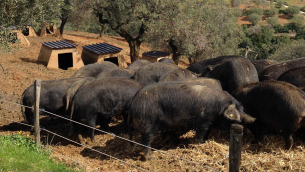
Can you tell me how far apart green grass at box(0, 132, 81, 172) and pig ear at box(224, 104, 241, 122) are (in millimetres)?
3181

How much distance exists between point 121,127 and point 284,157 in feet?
13.6

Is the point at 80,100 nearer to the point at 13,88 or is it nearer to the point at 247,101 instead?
the point at 247,101

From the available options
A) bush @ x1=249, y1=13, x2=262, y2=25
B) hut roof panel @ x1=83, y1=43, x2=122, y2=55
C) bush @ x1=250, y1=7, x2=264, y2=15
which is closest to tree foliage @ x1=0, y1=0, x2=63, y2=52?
hut roof panel @ x1=83, y1=43, x2=122, y2=55

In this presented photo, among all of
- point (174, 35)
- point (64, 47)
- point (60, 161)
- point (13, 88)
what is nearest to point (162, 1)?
point (174, 35)

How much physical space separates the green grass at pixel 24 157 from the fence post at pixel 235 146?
2987mm

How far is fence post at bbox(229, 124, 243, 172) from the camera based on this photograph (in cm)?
379

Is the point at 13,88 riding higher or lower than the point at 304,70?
lower

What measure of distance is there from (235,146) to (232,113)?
295 centimetres

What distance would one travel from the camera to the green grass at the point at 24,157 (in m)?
5.45

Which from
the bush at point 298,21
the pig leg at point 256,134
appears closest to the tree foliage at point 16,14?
the pig leg at point 256,134

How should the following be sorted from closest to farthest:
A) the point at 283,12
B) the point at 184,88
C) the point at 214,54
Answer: the point at 184,88, the point at 214,54, the point at 283,12

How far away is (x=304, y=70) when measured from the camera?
8.67 m

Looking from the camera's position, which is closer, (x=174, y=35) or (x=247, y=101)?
(x=247, y=101)

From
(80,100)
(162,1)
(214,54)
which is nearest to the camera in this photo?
(80,100)
